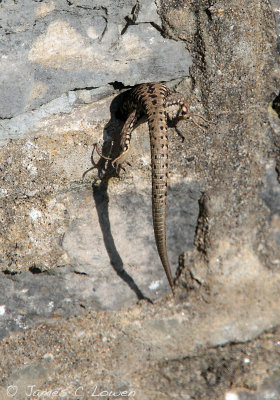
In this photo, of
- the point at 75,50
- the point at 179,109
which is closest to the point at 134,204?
the point at 179,109

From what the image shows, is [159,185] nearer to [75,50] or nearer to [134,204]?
[134,204]

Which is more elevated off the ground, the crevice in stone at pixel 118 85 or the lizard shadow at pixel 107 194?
the crevice in stone at pixel 118 85

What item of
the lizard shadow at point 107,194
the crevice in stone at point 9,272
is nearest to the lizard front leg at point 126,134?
the lizard shadow at point 107,194

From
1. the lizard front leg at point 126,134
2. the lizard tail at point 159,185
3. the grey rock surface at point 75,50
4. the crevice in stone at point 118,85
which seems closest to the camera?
the lizard tail at point 159,185

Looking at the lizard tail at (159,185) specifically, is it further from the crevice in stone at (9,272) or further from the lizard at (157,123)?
the crevice in stone at (9,272)

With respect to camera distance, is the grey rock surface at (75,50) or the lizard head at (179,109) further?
the lizard head at (179,109)

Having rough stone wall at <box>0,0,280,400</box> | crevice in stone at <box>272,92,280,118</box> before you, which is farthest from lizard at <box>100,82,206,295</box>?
crevice in stone at <box>272,92,280,118</box>
